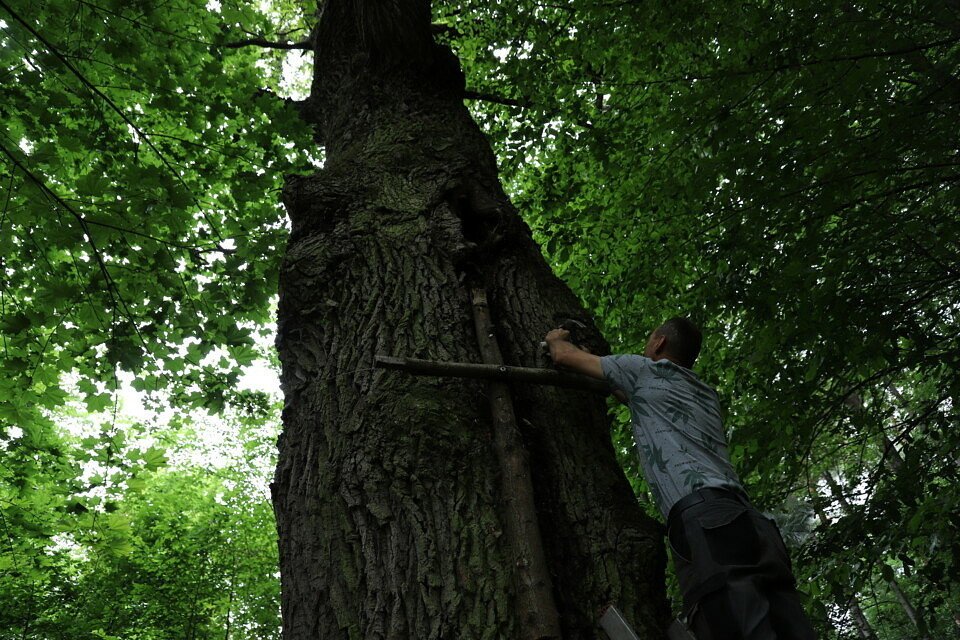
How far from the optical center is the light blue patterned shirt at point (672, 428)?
2.20 meters

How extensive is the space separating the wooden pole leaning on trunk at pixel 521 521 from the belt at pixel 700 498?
1.56 feet

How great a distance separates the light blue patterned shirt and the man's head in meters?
0.26

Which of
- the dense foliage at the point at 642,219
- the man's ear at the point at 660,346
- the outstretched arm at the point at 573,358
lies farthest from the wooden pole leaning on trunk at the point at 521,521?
the dense foliage at the point at 642,219

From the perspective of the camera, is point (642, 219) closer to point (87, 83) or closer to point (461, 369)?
point (461, 369)

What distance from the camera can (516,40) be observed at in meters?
6.45

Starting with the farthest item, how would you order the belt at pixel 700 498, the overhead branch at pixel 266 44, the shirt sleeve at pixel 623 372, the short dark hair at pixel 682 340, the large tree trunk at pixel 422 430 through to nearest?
1. the overhead branch at pixel 266 44
2. the short dark hair at pixel 682 340
3. the shirt sleeve at pixel 623 372
4. the belt at pixel 700 498
5. the large tree trunk at pixel 422 430

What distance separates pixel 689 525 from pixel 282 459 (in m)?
1.57

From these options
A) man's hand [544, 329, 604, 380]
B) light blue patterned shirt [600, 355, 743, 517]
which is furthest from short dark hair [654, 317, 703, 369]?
man's hand [544, 329, 604, 380]

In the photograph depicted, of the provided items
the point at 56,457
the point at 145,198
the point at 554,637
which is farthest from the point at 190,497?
the point at 554,637

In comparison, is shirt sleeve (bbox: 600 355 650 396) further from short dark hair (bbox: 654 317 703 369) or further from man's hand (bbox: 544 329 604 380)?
short dark hair (bbox: 654 317 703 369)

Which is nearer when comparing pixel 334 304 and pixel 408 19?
pixel 334 304

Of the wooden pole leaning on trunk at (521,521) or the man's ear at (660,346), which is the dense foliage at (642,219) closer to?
the man's ear at (660,346)

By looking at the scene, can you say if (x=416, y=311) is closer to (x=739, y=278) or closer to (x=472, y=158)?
(x=472, y=158)

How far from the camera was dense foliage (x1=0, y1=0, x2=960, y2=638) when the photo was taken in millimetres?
4043
